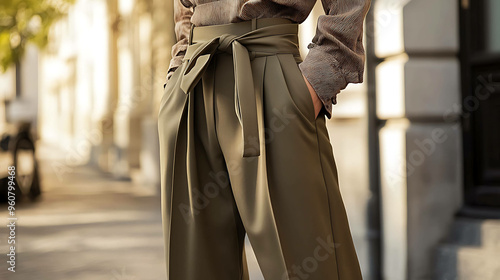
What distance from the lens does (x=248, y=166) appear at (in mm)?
1841

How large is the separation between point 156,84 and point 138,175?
77.5 inches

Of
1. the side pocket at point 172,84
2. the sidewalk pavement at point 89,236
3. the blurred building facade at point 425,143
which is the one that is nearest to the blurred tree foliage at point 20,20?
the sidewalk pavement at point 89,236

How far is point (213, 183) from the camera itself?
1.95m

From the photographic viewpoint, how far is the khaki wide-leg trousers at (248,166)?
5.98 feet

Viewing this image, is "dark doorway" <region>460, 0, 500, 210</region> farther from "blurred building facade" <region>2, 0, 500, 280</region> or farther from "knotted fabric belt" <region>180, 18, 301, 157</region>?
"knotted fabric belt" <region>180, 18, 301, 157</region>

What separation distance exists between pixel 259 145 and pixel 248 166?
0.26 ft

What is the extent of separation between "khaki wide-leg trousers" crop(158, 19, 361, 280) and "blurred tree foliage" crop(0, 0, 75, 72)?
980 cm

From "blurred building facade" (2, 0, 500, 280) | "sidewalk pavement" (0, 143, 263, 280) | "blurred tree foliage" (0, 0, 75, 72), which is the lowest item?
"sidewalk pavement" (0, 143, 263, 280)

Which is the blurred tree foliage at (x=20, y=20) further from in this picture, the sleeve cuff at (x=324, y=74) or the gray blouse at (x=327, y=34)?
the sleeve cuff at (x=324, y=74)

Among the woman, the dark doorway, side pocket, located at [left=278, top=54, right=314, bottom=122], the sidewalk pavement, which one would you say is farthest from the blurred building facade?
side pocket, located at [left=278, top=54, right=314, bottom=122]

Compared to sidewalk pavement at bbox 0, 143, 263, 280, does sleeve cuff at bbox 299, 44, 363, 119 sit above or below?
above

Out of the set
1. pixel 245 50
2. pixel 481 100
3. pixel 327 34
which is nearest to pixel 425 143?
pixel 481 100

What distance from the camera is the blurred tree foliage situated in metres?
10.9

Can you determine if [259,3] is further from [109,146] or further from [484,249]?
[109,146]
